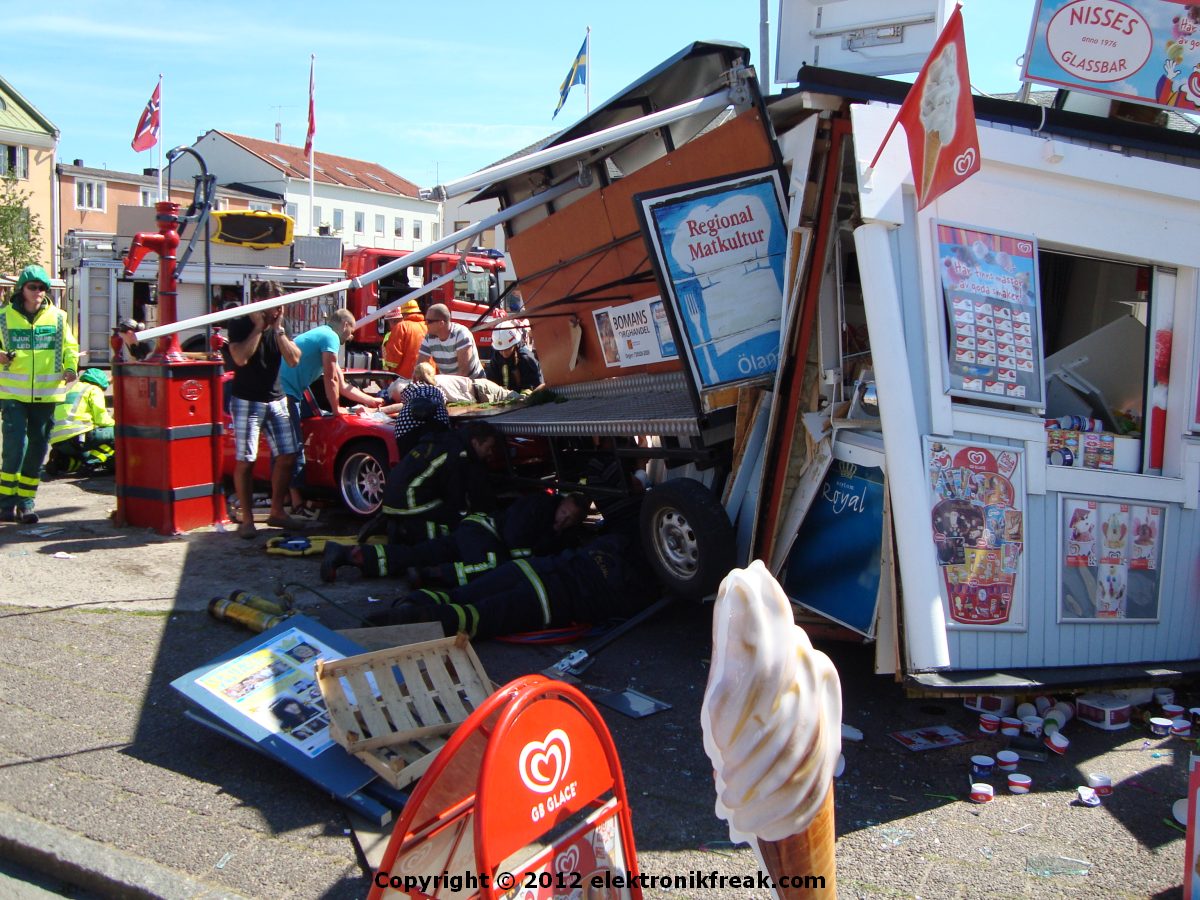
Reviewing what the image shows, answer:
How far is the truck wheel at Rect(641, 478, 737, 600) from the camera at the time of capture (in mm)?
5520

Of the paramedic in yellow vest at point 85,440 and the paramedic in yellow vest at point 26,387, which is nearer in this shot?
the paramedic in yellow vest at point 26,387

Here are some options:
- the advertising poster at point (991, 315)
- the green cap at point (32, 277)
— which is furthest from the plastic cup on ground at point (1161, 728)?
the green cap at point (32, 277)

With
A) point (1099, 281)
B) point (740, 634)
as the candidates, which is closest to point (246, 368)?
point (1099, 281)

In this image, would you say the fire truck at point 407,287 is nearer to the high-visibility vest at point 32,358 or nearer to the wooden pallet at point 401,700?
the high-visibility vest at point 32,358

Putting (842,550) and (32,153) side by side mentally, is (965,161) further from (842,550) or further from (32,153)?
(32,153)

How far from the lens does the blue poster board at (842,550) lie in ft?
16.0

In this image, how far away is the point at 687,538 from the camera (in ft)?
18.8

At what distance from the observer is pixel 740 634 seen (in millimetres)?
1994

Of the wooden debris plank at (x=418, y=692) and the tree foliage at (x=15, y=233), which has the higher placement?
the tree foliage at (x=15, y=233)

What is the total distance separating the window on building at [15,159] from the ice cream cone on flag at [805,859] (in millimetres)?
48959

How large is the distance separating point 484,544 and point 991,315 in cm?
340

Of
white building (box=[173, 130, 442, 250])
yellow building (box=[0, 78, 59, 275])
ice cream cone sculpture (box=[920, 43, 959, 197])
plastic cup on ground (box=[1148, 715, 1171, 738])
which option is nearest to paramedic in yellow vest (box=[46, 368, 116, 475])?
ice cream cone sculpture (box=[920, 43, 959, 197])

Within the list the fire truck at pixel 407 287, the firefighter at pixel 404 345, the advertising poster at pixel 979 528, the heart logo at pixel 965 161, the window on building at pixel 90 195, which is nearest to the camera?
the heart logo at pixel 965 161

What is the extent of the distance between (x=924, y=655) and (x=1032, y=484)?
3.47 ft
